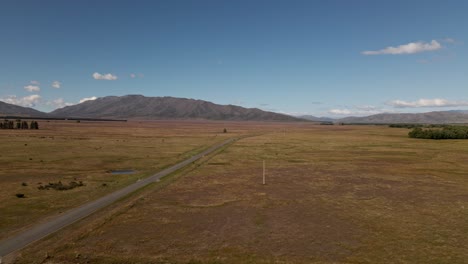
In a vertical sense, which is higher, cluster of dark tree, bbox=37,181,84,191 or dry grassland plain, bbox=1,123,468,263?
cluster of dark tree, bbox=37,181,84,191

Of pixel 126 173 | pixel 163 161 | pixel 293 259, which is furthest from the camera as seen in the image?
pixel 163 161

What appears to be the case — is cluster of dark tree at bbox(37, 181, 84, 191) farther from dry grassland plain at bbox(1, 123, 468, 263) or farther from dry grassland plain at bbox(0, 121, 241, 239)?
dry grassland plain at bbox(1, 123, 468, 263)

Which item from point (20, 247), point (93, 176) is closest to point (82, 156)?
point (93, 176)

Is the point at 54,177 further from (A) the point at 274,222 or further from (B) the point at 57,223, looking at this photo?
(A) the point at 274,222

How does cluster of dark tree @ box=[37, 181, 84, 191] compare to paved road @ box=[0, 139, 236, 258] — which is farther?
cluster of dark tree @ box=[37, 181, 84, 191]

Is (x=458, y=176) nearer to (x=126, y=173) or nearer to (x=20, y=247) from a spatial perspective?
(x=126, y=173)

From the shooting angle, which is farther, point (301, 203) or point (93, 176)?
point (93, 176)

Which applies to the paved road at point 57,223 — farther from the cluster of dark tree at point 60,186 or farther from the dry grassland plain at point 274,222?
the cluster of dark tree at point 60,186

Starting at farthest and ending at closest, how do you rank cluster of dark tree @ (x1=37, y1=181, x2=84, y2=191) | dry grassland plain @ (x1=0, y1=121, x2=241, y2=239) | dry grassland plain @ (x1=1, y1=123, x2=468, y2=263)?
cluster of dark tree @ (x1=37, y1=181, x2=84, y2=191) < dry grassland plain @ (x1=0, y1=121, x2=241, y2=239) < dry grassland plain @ (x1=1, y1=123, x2=468, y2=263)

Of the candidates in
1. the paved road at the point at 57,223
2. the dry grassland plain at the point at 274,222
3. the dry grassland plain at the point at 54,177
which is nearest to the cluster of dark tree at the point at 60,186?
the dry grassland plain at the point at 54,177

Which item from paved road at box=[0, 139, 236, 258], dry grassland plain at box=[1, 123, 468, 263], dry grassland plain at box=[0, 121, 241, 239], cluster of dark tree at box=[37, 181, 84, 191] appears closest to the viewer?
dry grassland plain at box=[1, 123, 468, 263]

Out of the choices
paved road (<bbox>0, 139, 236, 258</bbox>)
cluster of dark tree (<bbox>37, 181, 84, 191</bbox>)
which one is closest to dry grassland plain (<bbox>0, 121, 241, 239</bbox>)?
cluster of dark tree (<bbox>37, 181, 84, 191</bbox>)
